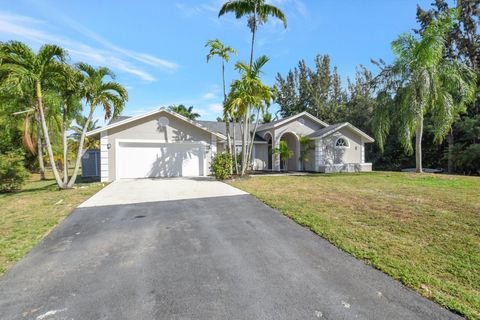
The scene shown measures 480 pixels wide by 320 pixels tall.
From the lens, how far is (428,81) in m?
12.6

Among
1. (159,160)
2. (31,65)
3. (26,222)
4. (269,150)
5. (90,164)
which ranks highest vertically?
(31,65)

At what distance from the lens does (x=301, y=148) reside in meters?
19.3

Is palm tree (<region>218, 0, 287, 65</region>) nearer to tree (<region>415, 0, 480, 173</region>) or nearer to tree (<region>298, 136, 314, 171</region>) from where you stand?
tree (<region>298, 136, 314, 171</region>)

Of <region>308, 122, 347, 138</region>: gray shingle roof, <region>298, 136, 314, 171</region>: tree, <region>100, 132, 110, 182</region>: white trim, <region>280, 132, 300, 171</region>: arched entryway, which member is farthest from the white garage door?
<region>308, 122, 347, 138</region>: gray shingle roof

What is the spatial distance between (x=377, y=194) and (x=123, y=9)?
472 inches

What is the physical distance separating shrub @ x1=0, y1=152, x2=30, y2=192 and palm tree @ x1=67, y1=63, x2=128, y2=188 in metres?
2.78

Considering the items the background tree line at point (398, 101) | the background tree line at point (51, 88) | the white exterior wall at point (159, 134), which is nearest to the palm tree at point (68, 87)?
the background tree line at point (51, 88)

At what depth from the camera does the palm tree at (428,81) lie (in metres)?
12.7

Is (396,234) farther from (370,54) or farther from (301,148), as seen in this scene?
(370,54)

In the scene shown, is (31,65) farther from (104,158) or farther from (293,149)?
(293,149)

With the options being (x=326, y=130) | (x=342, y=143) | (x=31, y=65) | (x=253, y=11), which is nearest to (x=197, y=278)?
(x=31, y=65)

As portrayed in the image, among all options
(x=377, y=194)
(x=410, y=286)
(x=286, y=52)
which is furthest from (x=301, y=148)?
(x=410, y=286)

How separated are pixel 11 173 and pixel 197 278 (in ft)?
42.1

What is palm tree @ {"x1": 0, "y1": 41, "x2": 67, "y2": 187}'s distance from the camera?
879 cm
